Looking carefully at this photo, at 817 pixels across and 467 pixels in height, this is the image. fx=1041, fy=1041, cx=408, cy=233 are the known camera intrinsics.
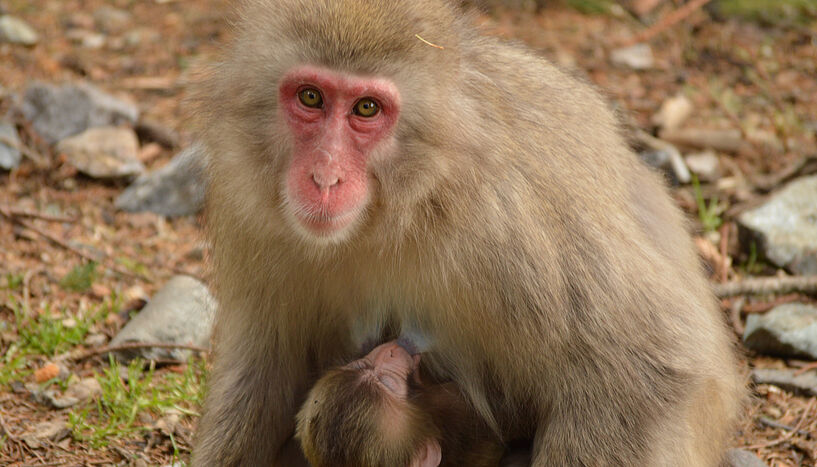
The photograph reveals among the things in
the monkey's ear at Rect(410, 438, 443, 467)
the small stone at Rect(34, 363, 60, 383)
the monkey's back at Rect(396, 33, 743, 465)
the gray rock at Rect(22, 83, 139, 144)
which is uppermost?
the monkey's back at Rect(396, 33, 743, 465)

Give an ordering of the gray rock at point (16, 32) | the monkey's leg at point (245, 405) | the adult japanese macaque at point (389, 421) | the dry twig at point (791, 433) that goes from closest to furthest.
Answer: the adult japanese macaque at point (389, 421)
the monkey's leg at point (245, 405)
the dry twig at point (791, 433)
the gray rock at point (16, 32)

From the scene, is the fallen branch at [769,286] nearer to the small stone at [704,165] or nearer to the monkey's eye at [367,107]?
the small stone at [704,165]

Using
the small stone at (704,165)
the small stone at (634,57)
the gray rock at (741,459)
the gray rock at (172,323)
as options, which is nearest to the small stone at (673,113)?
the small stone at (704,165)

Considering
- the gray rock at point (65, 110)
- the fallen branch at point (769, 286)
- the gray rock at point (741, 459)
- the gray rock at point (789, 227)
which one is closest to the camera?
the gray rock at point (741, 459)

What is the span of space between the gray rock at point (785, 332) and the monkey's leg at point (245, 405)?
8.38 ft

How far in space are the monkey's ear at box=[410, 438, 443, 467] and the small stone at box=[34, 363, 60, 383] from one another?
86.2 inches

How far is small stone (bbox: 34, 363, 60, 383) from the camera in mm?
5137

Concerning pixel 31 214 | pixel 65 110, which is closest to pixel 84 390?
pixel 31 214

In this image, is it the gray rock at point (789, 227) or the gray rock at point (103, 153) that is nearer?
the gray rock at point (789, 227)

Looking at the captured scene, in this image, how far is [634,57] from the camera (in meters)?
8.57

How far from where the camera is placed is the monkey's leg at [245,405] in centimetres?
432

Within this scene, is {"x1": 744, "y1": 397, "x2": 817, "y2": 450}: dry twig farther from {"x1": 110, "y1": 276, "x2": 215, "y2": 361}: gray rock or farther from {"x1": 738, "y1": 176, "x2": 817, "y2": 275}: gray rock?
{"x1": 110, "y1": 276, "x2": 215, "y2": 361}: gray rock

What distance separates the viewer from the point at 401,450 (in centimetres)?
388

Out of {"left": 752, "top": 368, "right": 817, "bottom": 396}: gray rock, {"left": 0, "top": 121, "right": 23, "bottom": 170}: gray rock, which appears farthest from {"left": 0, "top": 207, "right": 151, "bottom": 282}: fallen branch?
{"left": 752, "top": 368, "right": 817, "bottom": 396}: gray rock
